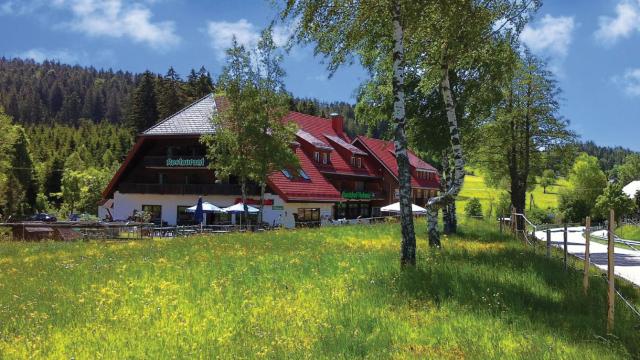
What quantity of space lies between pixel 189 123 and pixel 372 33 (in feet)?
141

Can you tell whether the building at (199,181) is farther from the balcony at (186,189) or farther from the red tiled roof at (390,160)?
the red tiled roof at (390,160)

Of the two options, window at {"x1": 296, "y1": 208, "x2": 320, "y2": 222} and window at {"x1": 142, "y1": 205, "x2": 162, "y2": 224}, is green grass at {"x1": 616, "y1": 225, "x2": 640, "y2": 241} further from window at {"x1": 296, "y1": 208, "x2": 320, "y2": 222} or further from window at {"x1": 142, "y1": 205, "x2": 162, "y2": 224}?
window at {"x1": 142, "y1": 205, "x2": 162, "y2": 224}

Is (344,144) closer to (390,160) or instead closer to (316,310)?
(390,160)

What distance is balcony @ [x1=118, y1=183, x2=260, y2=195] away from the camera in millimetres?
54625

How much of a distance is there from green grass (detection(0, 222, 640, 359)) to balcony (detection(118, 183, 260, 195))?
38725mm

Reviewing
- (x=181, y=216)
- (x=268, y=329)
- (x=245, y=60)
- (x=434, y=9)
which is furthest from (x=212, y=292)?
(x=181, y=216)

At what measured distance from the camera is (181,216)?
2283 inches

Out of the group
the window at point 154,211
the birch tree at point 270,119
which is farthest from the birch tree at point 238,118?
the window at point 154,211

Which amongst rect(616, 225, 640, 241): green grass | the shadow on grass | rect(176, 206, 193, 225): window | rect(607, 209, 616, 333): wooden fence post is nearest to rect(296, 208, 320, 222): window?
rect(176, 206, 193, 225): window

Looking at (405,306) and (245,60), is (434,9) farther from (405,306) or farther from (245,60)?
(245,60)

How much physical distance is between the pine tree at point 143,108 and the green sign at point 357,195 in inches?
2188

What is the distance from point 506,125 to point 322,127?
38883 mm

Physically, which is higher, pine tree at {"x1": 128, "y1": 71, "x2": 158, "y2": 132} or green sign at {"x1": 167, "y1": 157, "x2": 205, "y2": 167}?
pine tree at {"x1": 128, "y1": 71, "x2": 158, "y2": 132}

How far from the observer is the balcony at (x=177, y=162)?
184 feet
